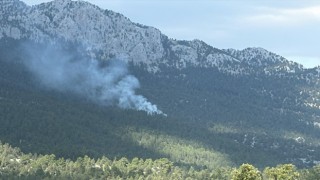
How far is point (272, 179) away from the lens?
136 meters

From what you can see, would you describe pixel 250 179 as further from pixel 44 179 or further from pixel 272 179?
pixel 44 179

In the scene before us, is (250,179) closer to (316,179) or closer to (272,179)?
(272,179)

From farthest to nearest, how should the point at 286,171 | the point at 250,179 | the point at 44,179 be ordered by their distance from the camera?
the point at 44,179 → the point at 286,171 → the point at 250,179

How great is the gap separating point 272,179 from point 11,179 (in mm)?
96694

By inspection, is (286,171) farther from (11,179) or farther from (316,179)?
(11,179)

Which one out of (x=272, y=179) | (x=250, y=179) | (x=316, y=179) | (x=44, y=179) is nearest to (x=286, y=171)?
(x=272, y=179)

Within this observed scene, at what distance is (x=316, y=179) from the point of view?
650 ft

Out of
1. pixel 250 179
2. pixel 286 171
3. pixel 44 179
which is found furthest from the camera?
pixel 44 179

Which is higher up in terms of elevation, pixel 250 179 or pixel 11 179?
pixel 250 179

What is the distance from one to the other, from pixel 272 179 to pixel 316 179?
67951mm

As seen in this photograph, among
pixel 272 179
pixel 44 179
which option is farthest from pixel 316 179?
pixel 44 179

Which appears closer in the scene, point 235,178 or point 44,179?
point 235,178

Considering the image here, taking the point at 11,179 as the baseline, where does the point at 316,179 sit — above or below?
above

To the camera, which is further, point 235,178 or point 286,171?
point 286,171
